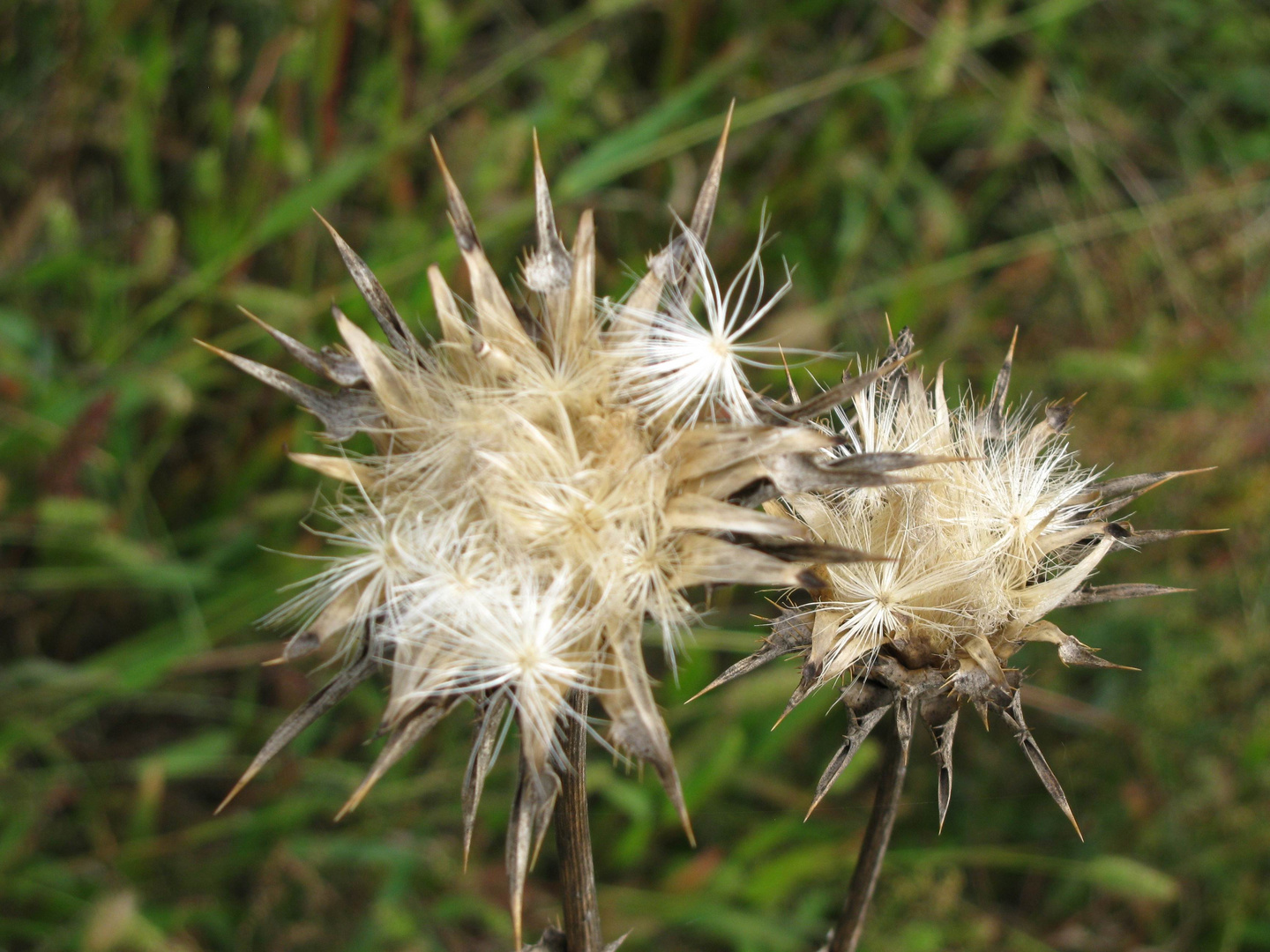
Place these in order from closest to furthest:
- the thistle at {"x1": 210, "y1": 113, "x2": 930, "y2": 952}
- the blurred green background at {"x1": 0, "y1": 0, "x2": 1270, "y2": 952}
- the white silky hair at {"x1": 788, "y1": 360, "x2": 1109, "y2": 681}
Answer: the thistle at {"x1": 210, "y1": 113, "x2": 930, "y2": 952}
the white silky hair at {"x1": 788, "y1": 360, "x2": 1109, "y2": 681}
the blurred green background at {"x1": 0, "y1": 0, "x2": 1270, "y2": 952}

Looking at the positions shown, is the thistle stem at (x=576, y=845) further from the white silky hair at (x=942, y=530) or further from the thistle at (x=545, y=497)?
the white silky hair at (x=942, y=530)

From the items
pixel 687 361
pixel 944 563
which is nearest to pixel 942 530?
pixel 944 563

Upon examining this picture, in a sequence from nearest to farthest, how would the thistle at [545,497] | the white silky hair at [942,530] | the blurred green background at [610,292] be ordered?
1. the thistle at [545,497]
2. the white silky hair at [942,530]
3. the blurred green background at [610,292]

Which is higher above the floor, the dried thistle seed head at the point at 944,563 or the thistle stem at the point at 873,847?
the dried thistle seed head at the point at 944,563

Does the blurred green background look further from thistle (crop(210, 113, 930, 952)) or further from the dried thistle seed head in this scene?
thistle (crop(210, 113, 930, 952))

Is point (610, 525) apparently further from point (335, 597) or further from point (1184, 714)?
point (1184, 714)

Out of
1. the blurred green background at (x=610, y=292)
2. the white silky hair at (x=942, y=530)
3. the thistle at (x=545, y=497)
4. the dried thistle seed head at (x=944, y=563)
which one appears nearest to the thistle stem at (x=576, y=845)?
the thistle at (x=545, y=497)

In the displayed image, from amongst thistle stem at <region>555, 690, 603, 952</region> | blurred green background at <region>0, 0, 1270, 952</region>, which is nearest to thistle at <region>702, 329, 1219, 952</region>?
thistle stem at <region>555, 690, 603, 952</region>

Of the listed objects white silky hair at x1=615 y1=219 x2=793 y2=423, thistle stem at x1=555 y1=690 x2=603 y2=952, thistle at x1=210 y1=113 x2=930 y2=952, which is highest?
white silky hair at x1=615 y1=219 x2=793 y2=423
